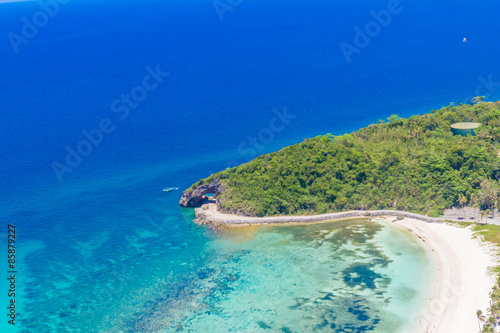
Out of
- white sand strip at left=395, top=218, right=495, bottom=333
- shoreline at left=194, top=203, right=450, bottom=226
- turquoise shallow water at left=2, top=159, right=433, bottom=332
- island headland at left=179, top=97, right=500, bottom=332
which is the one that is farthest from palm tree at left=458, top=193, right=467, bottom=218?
turquoise shallow water at left=2, top=159, right=433, bottom=332

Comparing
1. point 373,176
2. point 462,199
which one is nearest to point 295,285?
point 373,176

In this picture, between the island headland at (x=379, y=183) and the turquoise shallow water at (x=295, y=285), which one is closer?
the turquoise shallow water at (x=295, y=285)

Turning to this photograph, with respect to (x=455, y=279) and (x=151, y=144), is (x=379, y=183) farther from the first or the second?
(x=151, y=144)

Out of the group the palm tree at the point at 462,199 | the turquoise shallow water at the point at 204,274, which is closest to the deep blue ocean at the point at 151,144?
the turquoise shallow water at the point at 204,274

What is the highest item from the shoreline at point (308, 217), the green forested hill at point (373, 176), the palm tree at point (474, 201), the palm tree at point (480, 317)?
the green forested hill at point (373, 176)

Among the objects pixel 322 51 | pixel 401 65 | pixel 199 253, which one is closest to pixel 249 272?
pixel 199 253

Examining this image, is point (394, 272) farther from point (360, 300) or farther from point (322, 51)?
point (322, 51)

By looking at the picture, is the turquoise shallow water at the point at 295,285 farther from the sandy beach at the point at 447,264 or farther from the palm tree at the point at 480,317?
the palm tree at the point at 480,317
